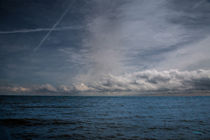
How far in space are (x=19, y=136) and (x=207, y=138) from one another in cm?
2069

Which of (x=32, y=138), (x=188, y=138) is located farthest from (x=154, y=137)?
(x=32, y=138)

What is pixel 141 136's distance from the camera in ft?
48.5

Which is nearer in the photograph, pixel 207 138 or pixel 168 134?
pixel 207 138

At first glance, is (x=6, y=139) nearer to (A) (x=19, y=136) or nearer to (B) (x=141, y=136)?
(A) (x=19, y=136)

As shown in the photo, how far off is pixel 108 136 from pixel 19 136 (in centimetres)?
986

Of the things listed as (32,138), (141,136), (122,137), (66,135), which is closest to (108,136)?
(122,137)

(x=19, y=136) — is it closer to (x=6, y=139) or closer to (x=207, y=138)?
(x=6, y=139)

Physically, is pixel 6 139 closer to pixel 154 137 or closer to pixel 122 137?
pixel 122 137

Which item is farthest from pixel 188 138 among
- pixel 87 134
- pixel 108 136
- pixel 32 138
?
pixel 32 138

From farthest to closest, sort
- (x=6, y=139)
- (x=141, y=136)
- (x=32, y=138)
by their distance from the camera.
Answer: (x=141, y=136), (x=32, y=138), (x=6, y=139)

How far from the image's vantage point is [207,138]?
14.1 metres

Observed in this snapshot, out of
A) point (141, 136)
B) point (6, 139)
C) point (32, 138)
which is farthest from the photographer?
point (141, 136)

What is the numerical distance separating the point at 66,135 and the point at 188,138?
1370cm

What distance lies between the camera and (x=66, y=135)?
15.0 m
